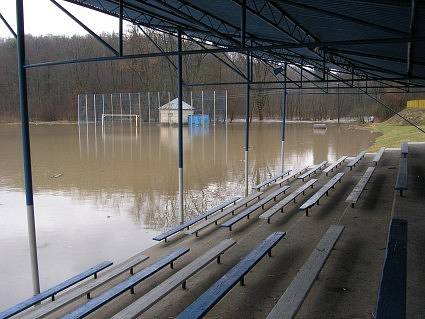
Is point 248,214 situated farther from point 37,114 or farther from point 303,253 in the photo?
point 37,114

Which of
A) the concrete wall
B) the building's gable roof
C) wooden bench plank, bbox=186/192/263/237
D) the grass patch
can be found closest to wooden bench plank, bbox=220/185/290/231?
wooden bench plank, bbox=186/192/263/237

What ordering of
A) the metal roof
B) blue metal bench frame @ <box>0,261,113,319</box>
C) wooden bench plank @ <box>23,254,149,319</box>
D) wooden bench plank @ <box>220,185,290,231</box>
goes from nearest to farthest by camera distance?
blue metal bench frame @ <box>0,261,113,319</box>
wooden bench plank @ <box>23,254,149,319</box>
the metal roof
wooden bench plank @ <box>220,185,290,231</box>

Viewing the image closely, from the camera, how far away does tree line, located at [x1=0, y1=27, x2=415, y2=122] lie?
4934 centimetres

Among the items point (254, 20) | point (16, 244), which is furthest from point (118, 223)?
point (254, 20)

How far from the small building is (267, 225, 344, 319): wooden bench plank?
40.0m

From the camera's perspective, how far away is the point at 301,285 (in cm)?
394

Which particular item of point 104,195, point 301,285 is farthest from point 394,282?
point 104,195

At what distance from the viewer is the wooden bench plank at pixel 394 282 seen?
2512mm

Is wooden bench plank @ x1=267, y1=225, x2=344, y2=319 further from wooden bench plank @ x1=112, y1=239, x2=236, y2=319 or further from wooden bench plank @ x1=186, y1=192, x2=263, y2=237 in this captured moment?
wooden bench plank @ x1=186, y1=192, x2=263, y2=237

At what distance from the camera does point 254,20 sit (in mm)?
8250

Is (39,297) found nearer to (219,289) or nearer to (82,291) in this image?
(82,291)

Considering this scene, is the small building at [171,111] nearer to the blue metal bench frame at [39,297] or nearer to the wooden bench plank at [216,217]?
the wooden bench plank at [216,217]

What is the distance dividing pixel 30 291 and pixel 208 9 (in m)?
5.63

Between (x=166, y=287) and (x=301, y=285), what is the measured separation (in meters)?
1.46
